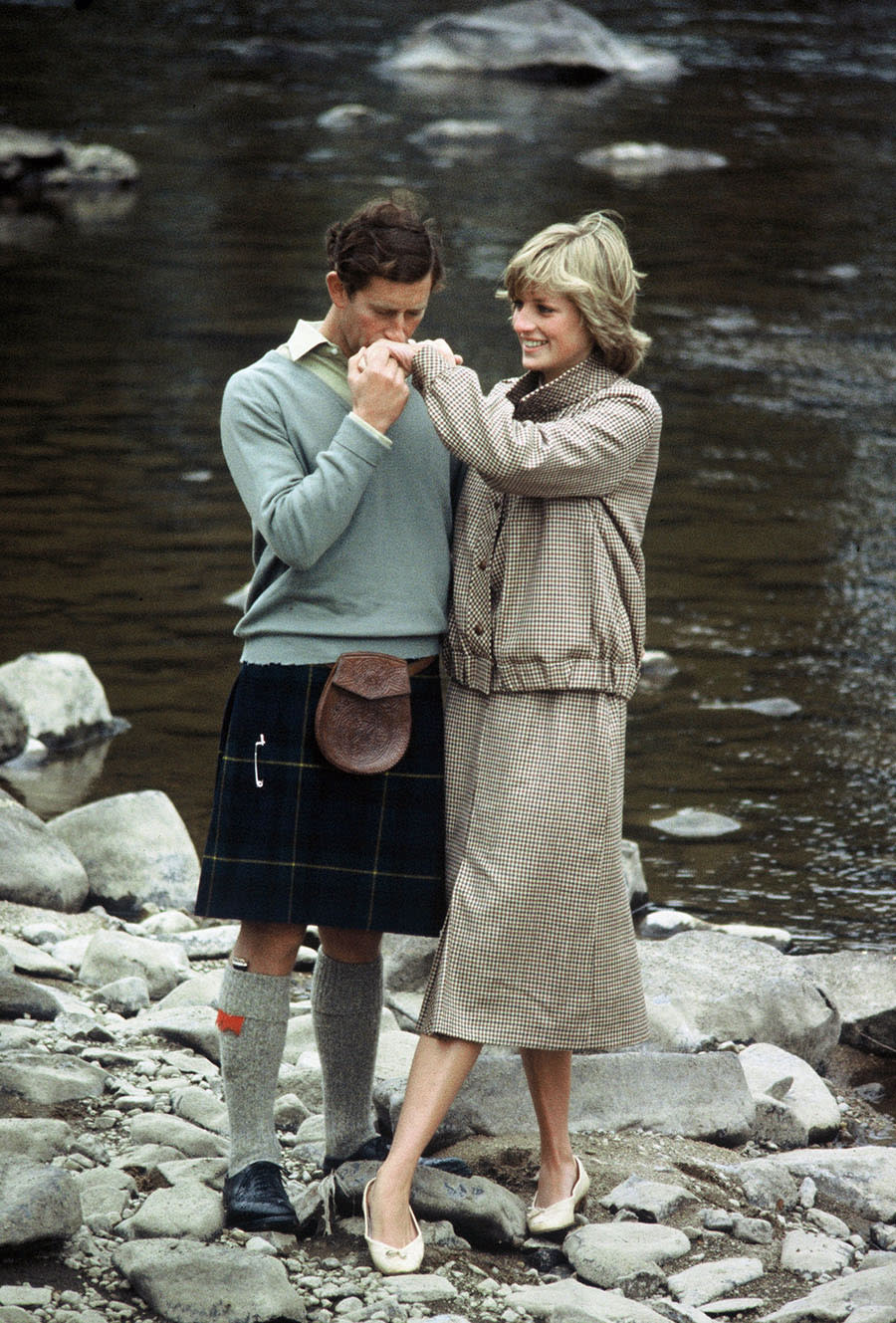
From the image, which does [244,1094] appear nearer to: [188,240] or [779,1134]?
[779,1134]

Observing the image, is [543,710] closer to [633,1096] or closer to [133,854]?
[633,1096]

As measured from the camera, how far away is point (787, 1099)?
3785mm

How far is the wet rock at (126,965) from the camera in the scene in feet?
13.5

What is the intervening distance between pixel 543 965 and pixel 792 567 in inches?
225

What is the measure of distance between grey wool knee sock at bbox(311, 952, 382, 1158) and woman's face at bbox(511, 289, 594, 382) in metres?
1.06

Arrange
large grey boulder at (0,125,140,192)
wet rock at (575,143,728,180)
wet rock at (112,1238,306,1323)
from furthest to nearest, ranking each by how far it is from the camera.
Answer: wet rock at (575,143,728,180)
large grey boulder at (0,125,140,192)
wet rock at (112,1238,306,1323)

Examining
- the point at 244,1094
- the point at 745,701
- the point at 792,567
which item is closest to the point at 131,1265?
the point at 244,1094

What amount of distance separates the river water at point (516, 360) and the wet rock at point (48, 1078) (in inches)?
87.3

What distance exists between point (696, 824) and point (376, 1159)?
2837 millimetres

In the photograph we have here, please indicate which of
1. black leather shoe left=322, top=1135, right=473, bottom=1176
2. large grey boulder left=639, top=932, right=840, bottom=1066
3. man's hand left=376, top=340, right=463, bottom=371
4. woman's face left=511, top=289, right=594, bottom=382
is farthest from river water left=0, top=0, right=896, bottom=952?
man's hand left=376, top=340, right=463, bottom=371

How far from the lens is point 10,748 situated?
6195mm

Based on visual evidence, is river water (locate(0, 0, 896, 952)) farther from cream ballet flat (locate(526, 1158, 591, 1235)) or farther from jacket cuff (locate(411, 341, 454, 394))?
jacket cuff (locate(411, 341, 454, 394))

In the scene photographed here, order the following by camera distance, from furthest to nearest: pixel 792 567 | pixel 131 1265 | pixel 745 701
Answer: pixel 792 567, pixel 745 701, pixel 131 1265

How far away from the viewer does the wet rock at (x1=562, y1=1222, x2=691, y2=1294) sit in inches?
111
